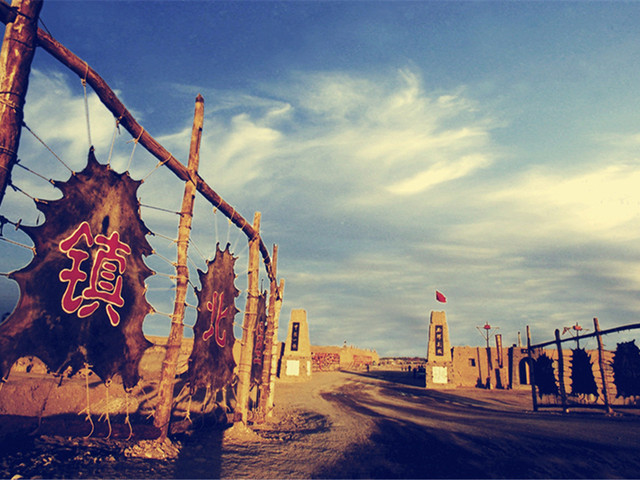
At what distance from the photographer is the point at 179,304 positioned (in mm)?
7730

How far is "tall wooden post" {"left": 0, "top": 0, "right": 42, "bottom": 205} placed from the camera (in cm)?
434

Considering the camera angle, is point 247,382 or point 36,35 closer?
point 36,35

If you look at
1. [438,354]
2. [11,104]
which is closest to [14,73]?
[11,104]

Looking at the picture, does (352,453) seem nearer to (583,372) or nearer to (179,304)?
(179,304)

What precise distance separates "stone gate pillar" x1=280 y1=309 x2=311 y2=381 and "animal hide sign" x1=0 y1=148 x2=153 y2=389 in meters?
33.6

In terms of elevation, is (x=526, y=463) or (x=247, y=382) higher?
(x=247, y=382)

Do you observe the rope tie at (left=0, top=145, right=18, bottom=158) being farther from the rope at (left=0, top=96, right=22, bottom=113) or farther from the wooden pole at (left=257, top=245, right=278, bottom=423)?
the wooden pole at (left=257, top=245, right=278, bottom=423)

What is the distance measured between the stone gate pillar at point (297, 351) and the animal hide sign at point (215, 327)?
29.9 m

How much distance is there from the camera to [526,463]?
8023 mm

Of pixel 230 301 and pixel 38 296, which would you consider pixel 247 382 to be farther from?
pixel 38 296

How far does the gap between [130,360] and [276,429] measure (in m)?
6.87

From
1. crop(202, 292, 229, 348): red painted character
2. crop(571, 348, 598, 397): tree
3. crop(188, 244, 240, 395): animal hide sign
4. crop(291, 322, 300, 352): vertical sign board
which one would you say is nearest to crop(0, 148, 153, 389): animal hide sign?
crop(188, 244, 240, 395): animal hide sign

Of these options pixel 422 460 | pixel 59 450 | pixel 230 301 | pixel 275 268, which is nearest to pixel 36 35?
pixel 59 450

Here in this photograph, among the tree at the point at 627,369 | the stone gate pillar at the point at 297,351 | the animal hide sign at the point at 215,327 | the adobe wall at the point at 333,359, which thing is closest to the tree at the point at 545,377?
the tree at the point at 627,369
